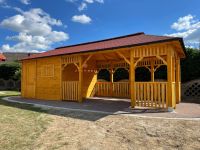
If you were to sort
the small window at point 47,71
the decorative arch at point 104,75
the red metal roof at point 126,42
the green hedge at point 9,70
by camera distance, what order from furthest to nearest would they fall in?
the green hedge at point 9,70, the decorative arch at point 104,75, the small window at point 47,71, the red metal roof at point 126,42

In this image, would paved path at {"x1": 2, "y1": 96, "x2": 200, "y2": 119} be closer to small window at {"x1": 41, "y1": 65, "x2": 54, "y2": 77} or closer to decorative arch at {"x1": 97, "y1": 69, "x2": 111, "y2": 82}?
small window at {"x1": 41, "y1": 65, "x2": 54, "y2": 77}

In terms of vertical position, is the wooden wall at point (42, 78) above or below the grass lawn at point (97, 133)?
above

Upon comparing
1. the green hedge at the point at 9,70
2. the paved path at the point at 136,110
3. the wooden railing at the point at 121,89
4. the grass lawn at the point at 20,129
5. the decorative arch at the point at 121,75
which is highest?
the green hedge at the point at 9,70

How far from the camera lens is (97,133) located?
17.4 feet

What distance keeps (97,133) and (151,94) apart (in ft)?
11.8

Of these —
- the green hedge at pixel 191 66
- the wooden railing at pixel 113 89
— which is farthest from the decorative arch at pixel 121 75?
the green hedge at pixel 191 66

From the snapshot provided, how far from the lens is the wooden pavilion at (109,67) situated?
26.0 ft

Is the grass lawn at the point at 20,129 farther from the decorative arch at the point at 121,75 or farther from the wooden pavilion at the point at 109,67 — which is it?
the decorative arch at the point at 121,75

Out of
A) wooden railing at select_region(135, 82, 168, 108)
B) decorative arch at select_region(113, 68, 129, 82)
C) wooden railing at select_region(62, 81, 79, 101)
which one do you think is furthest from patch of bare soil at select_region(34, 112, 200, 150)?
decorative arch at select_region(113, 68, 129, 82)

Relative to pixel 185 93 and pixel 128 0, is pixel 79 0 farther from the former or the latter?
pixel 185 93

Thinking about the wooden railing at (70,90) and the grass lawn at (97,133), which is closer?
the grass lawn at (97,133)

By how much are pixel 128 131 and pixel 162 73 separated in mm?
10168

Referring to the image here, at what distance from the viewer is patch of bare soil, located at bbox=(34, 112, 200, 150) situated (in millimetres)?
4480

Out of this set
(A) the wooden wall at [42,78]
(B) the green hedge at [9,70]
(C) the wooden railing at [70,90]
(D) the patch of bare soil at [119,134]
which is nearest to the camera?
(D) the patch of bare soil at [119,134]
